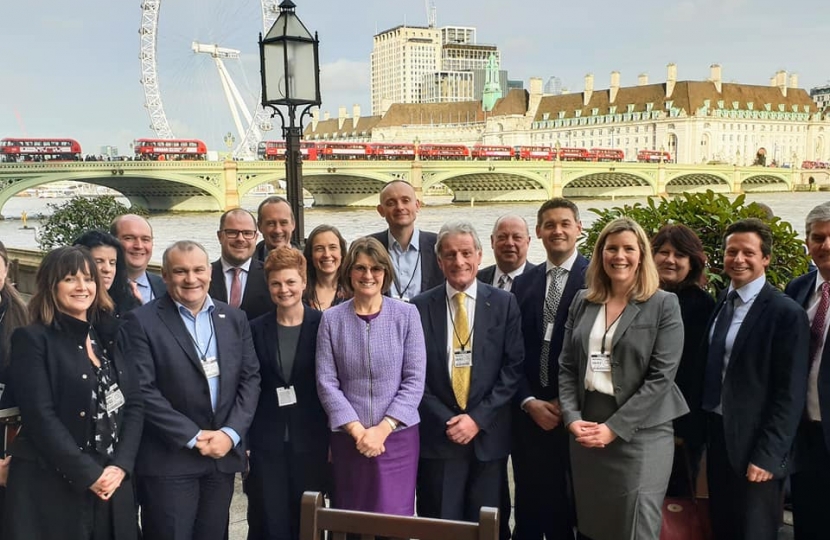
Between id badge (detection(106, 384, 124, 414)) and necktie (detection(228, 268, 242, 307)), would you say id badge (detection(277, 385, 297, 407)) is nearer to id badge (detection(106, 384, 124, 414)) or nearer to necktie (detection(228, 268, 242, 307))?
id badge (detection(106, 384, 124, 414))

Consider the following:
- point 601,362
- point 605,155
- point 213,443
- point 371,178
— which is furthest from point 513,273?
point 605,155

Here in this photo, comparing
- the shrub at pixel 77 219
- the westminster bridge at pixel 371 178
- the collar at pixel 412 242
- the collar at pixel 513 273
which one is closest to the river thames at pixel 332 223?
the westminster bridge at pixel 371 178

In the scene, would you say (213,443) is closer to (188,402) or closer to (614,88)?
(188,402)

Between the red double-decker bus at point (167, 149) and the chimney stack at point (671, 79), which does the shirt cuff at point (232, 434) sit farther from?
the chimney stack at point (671, 79)

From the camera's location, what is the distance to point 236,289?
4.17 meters

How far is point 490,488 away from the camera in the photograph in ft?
10.4

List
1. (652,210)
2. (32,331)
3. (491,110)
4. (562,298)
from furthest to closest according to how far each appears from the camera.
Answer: (491,110), (652,210), (562,298), (32,331)

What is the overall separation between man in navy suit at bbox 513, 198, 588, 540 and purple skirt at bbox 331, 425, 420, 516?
61 cm

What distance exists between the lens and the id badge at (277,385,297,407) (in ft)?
9.93

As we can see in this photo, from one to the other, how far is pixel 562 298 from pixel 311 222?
109ft

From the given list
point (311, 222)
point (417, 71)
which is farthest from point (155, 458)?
point (417, 71)

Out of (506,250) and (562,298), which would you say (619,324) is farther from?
(506,250)

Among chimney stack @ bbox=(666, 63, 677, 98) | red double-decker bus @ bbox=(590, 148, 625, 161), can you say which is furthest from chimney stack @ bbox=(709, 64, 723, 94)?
red double-decker bus @ bbox=(590, 148, 625, 161)

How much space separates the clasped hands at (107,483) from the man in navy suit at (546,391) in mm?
1727
